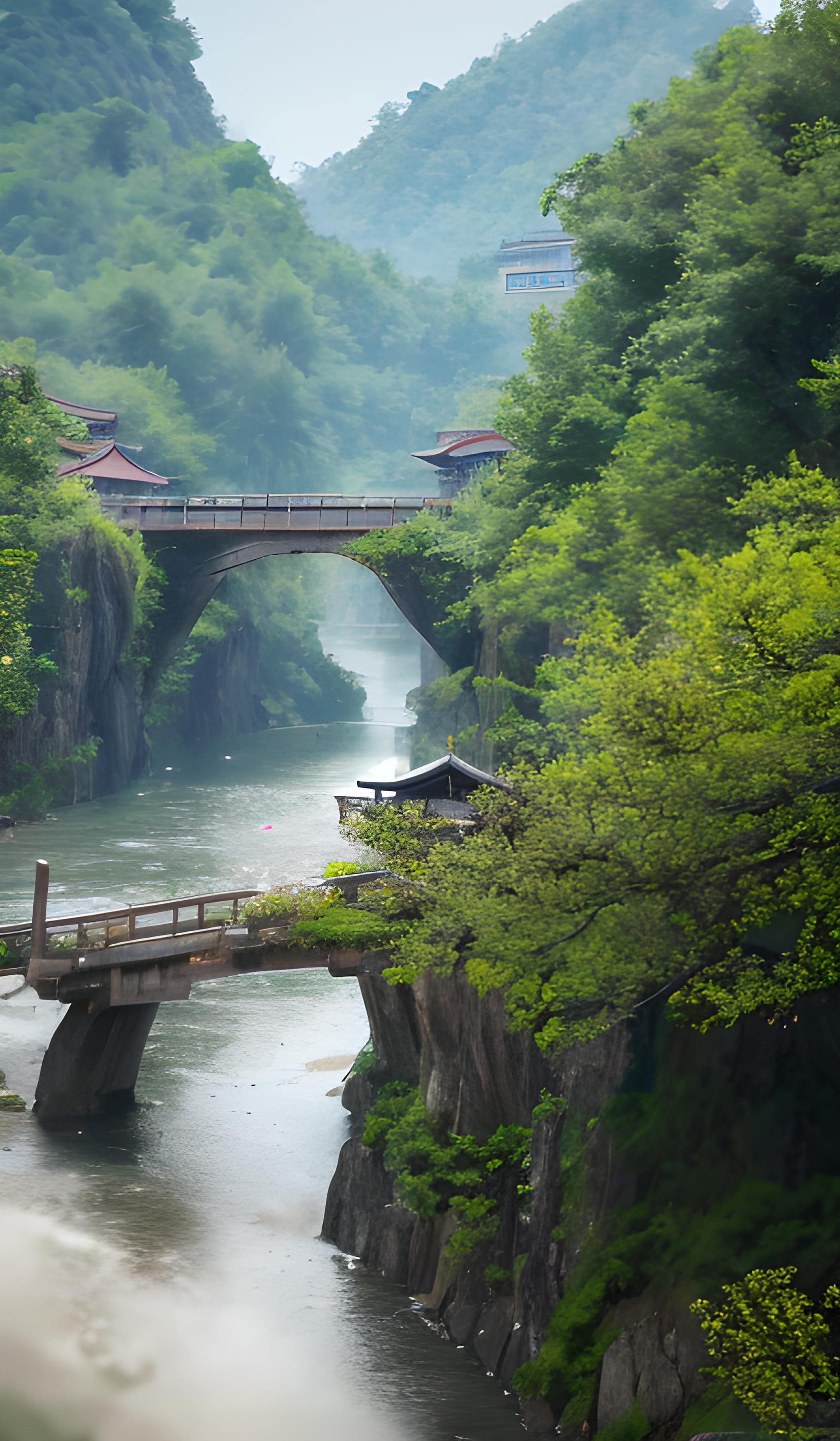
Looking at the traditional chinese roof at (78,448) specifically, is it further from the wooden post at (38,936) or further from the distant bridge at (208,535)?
the wooden post at (38,936)

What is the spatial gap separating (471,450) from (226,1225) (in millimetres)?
56727

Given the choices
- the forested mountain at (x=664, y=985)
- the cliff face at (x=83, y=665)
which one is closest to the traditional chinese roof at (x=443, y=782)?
the forested mountain at (x=664, y=985)

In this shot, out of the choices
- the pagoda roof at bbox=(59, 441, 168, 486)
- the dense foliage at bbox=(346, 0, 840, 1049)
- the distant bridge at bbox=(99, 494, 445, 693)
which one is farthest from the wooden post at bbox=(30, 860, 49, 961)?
the pagoda roof at bbox=(59, 441, 168, 486)

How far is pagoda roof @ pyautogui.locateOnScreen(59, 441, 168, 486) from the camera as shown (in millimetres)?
67312

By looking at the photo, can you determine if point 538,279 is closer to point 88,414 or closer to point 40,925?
point 88,414

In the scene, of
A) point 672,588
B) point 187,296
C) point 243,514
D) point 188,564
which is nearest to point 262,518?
point 243,514

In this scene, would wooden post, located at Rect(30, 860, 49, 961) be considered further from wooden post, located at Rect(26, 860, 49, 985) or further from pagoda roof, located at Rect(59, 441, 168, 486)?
pagoda roof, located at Rect(59, 441, 168, 486)

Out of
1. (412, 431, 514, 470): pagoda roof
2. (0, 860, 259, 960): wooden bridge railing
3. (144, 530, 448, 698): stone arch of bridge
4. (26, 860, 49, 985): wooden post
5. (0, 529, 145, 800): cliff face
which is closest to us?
(26, 860, 49, 985): wooden post

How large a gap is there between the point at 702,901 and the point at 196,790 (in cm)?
5189

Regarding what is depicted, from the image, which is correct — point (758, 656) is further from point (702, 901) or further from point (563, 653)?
point (563, 653)

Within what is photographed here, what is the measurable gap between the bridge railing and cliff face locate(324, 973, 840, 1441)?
46378mm

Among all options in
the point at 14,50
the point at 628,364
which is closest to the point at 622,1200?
the point at 628,364

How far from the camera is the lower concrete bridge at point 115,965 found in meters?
25.5

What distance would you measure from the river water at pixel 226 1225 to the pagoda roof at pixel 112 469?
Result: 27.8 metres
